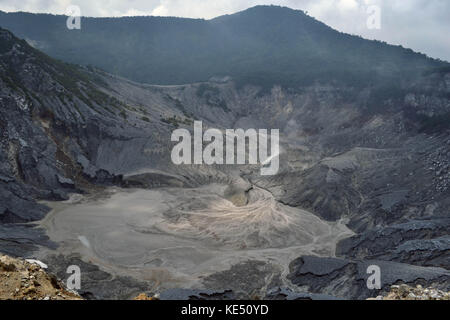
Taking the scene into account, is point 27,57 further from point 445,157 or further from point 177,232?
point 445,157

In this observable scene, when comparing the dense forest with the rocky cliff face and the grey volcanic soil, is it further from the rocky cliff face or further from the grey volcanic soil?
the grey volcanic soil

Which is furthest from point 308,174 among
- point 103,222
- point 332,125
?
point 332,125

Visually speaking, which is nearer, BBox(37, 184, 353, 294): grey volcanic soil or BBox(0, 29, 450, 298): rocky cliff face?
BBox(37, 184, 353, 294): grey volcanic soil

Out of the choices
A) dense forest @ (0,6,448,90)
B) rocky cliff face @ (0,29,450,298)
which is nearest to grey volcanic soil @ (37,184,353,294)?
rocky cliff face @ (0,29,450,298)

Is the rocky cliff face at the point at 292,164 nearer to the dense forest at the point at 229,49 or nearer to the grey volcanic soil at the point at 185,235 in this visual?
the grey volcanic soil at the point at 185,235

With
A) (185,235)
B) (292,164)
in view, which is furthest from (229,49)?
(185,235)

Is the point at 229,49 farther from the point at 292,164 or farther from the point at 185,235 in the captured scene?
the point at 185,235

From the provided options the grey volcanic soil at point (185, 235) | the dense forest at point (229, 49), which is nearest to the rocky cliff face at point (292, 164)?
the grey volcanic soil at point (185, 235)

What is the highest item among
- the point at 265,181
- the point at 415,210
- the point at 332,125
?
the point at 332,125
